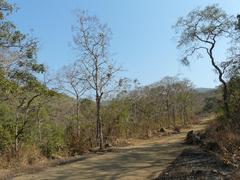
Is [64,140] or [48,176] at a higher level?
[64,140]

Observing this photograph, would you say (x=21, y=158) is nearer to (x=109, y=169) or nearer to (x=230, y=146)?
(x=109, y=169)

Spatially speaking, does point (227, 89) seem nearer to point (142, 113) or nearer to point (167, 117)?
point (142, 113)

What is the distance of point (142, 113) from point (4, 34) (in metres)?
28.6

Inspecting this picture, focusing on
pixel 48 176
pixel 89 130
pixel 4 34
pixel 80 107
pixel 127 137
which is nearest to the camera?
pixel 48 176

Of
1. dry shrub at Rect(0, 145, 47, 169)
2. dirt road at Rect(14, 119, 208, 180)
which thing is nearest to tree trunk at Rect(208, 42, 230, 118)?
dirt road at Rect(14, 119, 208, 180)

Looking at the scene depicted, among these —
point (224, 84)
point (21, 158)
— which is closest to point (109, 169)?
point (21, 158)

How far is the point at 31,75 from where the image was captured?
58.0ft

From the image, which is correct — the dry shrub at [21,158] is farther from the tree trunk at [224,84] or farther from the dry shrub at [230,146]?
the tree trunk at [224,84]

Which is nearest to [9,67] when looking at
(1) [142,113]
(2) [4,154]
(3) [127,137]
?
(2) [4,154]

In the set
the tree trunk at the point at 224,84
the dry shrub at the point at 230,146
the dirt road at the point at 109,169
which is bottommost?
the dirt road at the point at 109,169

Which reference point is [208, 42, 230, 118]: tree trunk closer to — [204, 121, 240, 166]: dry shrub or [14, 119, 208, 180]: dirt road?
[204, 121, 240, 166]: dry shrub

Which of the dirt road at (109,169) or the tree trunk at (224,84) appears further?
the tree trunk at (224,84)

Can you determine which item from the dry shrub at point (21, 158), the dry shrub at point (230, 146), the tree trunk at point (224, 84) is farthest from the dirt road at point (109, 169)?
the tree trunk at point (224, 84)

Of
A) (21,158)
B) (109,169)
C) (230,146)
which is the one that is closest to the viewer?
(230,146)
